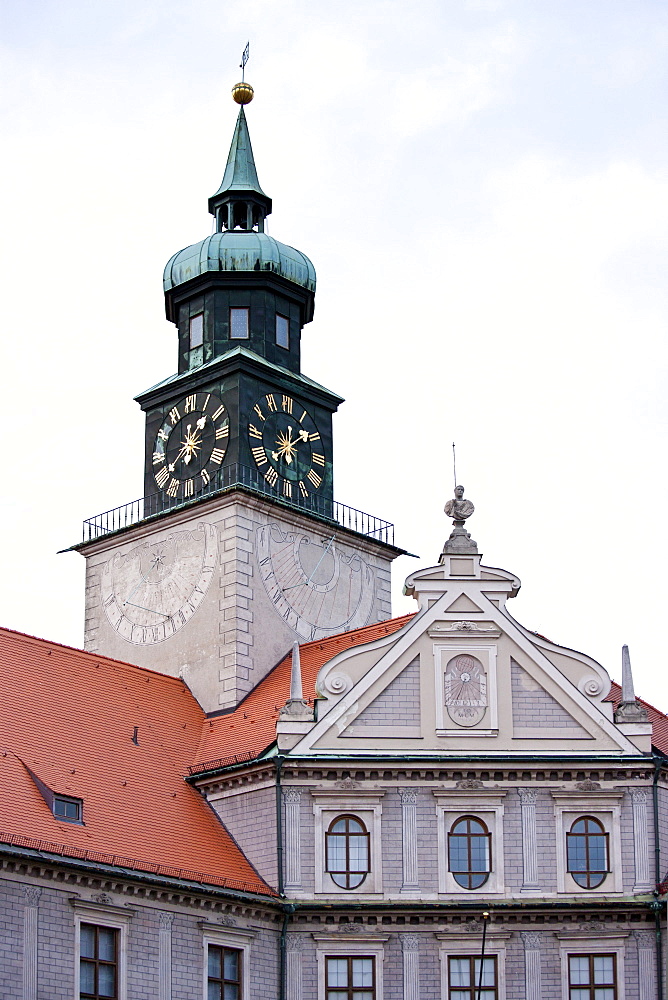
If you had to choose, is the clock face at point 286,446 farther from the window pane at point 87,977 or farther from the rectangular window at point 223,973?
the window pane at point 87,977

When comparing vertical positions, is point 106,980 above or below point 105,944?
below

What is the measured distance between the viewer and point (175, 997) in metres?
43.9

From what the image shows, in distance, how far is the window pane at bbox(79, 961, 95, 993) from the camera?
1666 inches

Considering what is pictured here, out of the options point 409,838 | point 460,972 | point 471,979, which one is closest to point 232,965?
point 409,838

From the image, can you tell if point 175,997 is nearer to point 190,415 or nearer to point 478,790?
point 478,790

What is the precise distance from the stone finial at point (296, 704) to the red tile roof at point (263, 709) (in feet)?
3.14

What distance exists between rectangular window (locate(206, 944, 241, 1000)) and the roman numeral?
16.9m

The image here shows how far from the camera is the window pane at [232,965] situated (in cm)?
4519

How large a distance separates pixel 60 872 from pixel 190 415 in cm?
1912

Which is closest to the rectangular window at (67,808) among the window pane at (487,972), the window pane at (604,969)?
the window pane at (487,972)

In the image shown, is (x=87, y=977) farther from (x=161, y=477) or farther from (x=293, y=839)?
(x=161, y=477)

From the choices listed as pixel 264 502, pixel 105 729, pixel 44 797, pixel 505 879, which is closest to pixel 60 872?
pixel 44 797

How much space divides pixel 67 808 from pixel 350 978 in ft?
24.5

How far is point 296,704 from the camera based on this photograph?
4809 cm
